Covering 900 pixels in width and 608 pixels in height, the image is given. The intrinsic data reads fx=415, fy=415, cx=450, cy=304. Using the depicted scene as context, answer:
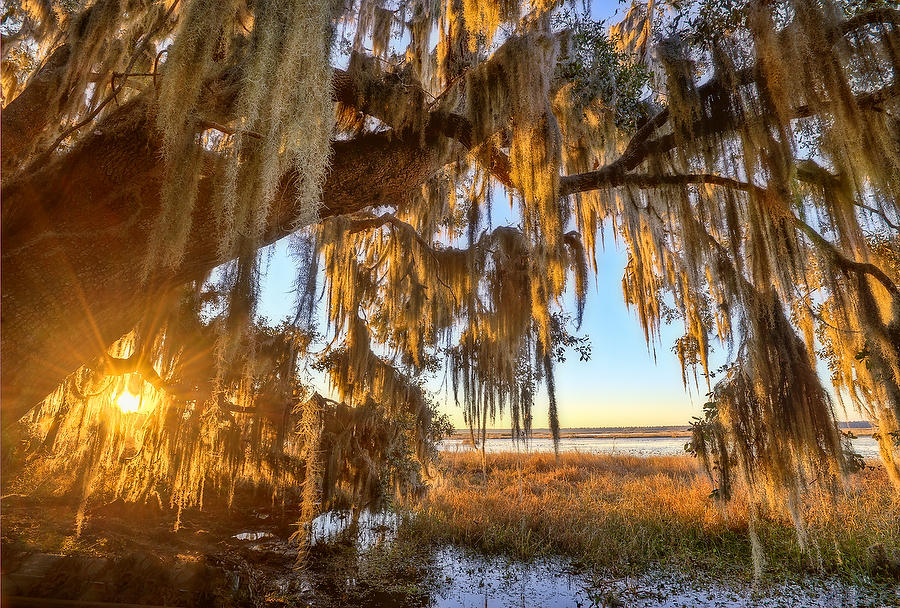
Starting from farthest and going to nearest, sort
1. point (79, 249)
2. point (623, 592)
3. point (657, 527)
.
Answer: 1. point (657, 527)
2. point (623, 592)
3. point (79, 249)

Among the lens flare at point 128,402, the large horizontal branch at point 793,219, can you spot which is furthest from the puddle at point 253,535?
the large horizontal branch at point 793,219

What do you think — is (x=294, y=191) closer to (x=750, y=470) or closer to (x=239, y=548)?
(x=750, y=470)

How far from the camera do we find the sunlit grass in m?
6.29

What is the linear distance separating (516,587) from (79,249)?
238 inches

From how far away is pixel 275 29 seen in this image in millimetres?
2119

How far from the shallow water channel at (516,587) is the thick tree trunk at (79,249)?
3.82m

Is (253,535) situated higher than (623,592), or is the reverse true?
(253,535)

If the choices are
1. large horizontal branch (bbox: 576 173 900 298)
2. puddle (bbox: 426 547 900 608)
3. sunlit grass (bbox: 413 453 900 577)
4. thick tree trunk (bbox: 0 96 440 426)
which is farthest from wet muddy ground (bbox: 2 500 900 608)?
large horizontal branch (bbox: 576 173 900 298)

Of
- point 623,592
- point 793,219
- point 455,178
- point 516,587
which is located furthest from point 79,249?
point 623,592

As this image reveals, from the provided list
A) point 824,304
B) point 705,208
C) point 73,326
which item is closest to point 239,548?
point 73,326

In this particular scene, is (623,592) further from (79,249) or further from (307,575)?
(79,249)

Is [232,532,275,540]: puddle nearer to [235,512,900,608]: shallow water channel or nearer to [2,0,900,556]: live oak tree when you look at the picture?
[235,512,900,608]: shallow water channel

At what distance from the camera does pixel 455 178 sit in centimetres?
555

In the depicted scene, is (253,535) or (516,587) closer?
(516,587)
